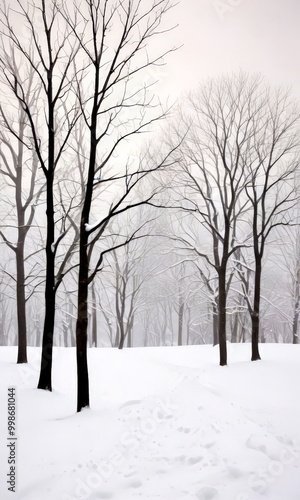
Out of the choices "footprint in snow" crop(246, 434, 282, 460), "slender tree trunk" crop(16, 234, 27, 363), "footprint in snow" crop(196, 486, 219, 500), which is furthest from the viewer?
"slender tree trunk" crop(16, 234, 27, 363)

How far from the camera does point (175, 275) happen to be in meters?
26.8

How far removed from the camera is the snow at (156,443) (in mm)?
3193

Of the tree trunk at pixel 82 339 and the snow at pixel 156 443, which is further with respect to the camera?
the tree trunk at pixel 82 339

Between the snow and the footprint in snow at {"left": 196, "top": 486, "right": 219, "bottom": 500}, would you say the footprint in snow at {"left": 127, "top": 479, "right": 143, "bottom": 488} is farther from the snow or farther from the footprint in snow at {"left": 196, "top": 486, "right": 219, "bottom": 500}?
the footprint in snow at {"left": 196, "top": 486, "right": 219, "bottom": 500}

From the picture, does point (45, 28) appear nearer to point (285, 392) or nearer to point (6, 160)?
point (6, 160)

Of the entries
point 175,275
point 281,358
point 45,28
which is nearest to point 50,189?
point 45,28

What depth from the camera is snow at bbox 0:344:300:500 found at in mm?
3193

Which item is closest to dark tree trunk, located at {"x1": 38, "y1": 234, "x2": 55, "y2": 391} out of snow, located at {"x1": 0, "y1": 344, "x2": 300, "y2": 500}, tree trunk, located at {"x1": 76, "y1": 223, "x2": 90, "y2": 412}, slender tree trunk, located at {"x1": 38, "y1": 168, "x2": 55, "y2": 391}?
slender tree trunk, located at {"x1": 38, "y1": 168, "x2": 55, "y2": 391}

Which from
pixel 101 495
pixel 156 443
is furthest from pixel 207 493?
pixel 156 443

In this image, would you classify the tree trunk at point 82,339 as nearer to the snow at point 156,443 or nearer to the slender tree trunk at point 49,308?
the snow at point 156,443

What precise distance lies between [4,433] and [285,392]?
6390mm

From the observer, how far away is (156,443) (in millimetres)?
4156

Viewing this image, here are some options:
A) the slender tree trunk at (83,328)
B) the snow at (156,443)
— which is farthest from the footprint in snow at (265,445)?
the slender tree trunk at (83,328)

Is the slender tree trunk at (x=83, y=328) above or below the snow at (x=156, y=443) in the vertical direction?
above
